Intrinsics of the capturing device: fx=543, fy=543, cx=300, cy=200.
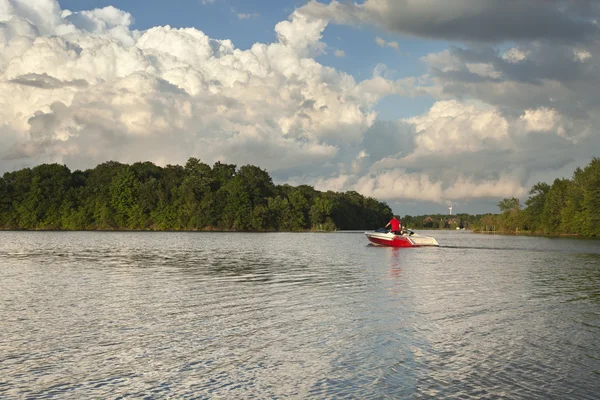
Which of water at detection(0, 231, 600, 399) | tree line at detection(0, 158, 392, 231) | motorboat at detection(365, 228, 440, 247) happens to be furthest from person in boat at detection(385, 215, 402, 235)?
tree line at detection(0, 158, 392, 231)

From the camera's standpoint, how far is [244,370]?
37.6 ft

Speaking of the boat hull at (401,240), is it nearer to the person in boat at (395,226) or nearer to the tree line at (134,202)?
the person in boat at (395,226)

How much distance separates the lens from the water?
10.4 metres

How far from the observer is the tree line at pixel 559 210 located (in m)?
122

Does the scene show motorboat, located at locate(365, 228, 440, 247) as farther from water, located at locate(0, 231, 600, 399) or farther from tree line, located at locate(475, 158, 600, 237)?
tree line, located at locate(475, 158, 600, 237)

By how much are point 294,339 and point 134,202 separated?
171 metres

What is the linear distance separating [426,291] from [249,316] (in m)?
10.1

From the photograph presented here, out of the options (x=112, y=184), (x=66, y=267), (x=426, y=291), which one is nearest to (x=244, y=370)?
(x=426, y=291)

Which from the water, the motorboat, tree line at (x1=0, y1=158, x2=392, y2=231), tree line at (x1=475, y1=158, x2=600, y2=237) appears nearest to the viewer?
the water

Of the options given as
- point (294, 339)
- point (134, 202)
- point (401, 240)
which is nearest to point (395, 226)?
point (401, 240)

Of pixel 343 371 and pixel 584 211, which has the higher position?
pixel 584 211

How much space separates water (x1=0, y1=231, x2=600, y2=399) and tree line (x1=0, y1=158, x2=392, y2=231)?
5807 inches

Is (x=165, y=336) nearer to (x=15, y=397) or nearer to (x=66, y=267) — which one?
(x=15, y=397)

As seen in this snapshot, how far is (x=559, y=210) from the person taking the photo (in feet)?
495
